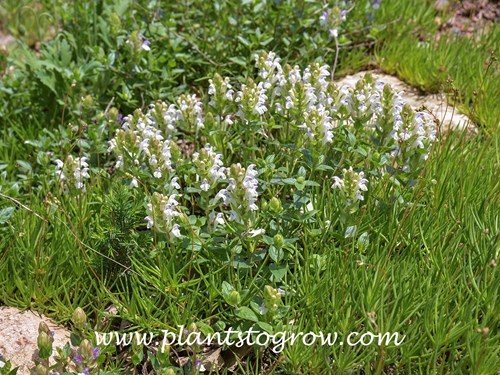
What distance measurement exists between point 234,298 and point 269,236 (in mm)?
413

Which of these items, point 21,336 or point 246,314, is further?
point 21,336

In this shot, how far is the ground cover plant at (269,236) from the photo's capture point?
245cm

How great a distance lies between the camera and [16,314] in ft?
9.51

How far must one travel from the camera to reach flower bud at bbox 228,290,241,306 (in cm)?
253

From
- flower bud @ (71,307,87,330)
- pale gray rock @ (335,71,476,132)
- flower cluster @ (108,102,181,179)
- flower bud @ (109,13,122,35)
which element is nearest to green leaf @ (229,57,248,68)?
pale gray rock @ (335,71,476,132)

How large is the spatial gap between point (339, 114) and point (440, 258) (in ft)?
3.25

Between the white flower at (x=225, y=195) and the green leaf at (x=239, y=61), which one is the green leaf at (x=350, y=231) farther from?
the green leaf at (x=239, y=61)

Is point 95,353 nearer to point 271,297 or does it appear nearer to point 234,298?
point 234,298

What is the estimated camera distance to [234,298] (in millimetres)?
2539

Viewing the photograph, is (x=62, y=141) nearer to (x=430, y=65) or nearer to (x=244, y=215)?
(x=244, y=215)

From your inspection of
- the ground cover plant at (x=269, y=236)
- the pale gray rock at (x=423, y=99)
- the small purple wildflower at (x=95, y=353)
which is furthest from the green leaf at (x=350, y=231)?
the pale gray rock at (x=423, y=99)

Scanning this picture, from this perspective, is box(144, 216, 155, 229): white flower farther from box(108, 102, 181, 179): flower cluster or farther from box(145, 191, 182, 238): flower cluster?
box(108, 102, 181, 179): flower cluster

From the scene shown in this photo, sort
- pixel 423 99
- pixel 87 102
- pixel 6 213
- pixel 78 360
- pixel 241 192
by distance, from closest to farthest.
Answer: pixel 78 360 < pixel 241 192 < pixel 6 213 < pixel 87 102 < pixel 423 99

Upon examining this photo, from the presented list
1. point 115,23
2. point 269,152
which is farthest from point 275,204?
point 115,23
